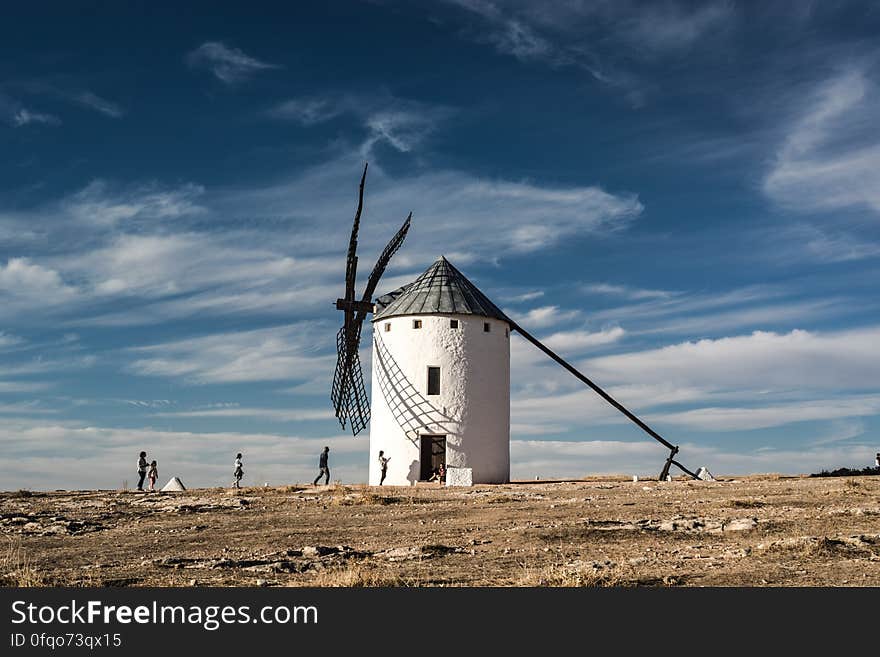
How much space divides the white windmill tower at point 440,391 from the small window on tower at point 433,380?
38 millimetres

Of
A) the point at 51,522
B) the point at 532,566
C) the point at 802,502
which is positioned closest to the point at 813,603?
the point at 532,566

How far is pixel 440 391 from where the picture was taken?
34500mm

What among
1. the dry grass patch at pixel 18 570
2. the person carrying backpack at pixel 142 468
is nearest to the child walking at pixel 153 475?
the person carrying backpack at pixel 142 468

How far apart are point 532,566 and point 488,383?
20696 mm

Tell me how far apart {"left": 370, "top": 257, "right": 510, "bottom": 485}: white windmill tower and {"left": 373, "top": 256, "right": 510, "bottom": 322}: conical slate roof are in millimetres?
50

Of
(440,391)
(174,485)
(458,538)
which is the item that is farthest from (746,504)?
(174,485)

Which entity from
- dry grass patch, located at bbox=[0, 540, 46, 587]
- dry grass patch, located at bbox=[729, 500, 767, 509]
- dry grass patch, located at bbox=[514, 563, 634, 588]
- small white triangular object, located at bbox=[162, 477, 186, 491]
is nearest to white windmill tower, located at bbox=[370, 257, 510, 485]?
small white triangular object, located at bbox=[162, 477, 186, 491]

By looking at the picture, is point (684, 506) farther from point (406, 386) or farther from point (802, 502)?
point (406, 386)

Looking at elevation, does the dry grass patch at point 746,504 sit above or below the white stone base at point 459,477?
below

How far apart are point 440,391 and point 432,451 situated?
90.1 inches

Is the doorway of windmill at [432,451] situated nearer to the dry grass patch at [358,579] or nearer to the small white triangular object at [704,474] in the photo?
the small white triangular object at [704,474]

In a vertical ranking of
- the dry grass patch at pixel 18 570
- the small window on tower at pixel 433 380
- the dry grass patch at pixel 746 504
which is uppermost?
the small window on tower at pixel 433 380

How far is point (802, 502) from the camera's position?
869 inches

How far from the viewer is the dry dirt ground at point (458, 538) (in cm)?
1374
